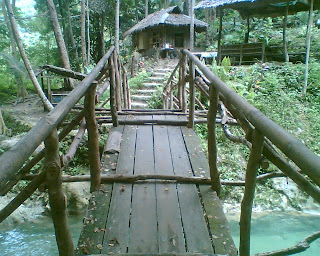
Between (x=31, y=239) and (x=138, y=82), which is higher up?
(x=138, y=82)

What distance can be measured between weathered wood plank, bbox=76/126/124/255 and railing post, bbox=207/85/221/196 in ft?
3.00

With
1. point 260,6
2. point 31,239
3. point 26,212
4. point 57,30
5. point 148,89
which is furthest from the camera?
point 260,6

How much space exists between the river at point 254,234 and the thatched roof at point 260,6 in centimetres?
812

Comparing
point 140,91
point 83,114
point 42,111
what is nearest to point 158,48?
point 140,91

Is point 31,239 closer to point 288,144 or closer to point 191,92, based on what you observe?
point 191,92

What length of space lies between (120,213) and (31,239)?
5.10m

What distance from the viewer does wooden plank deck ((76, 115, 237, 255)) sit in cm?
181

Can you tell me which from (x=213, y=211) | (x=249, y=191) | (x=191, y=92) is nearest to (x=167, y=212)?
(x=213, y=211)

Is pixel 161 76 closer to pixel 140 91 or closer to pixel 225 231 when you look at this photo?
pixel 140 91

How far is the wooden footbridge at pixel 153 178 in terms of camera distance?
1169 mm

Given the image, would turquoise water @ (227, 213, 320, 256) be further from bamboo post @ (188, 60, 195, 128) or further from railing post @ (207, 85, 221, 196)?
railing post @ (207, 85, 221, 196)

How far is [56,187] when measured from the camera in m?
1.33

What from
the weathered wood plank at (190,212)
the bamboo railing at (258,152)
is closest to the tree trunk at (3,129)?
the weathered wood plank at (190,212)

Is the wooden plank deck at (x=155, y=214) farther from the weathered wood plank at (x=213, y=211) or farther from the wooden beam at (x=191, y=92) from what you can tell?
the wooden beam at (x=191, y=92)
